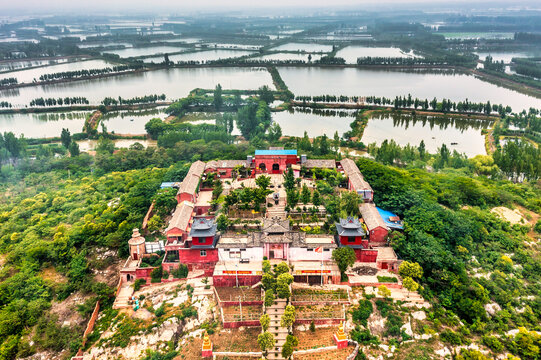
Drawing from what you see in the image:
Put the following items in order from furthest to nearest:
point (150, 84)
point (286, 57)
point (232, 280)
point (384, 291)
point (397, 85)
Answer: point (286, 57), point (150, 84), point (397, 85), point (232, 280), point (384, 291)

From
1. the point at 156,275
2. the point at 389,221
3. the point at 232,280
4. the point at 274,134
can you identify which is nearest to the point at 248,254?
the point at 232,280

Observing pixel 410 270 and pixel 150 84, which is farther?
pixel 150 84

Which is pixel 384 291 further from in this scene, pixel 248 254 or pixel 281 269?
pixel 248 254

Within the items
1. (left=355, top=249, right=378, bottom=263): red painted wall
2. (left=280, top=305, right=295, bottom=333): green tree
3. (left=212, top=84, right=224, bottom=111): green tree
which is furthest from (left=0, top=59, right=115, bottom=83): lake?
(left=280, top=305, right=295, bottom=333): green tree

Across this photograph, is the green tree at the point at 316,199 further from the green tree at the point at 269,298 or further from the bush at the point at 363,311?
the green tree at the point at 269,298

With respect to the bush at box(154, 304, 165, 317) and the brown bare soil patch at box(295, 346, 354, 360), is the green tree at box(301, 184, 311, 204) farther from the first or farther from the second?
the bush at box(154, 304, 165, 317)

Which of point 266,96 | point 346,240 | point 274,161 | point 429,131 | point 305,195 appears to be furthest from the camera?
point 266,96

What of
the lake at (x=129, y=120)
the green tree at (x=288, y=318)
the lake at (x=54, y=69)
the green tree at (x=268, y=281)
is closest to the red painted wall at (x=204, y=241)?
the green tree at (x=268, y=281)
